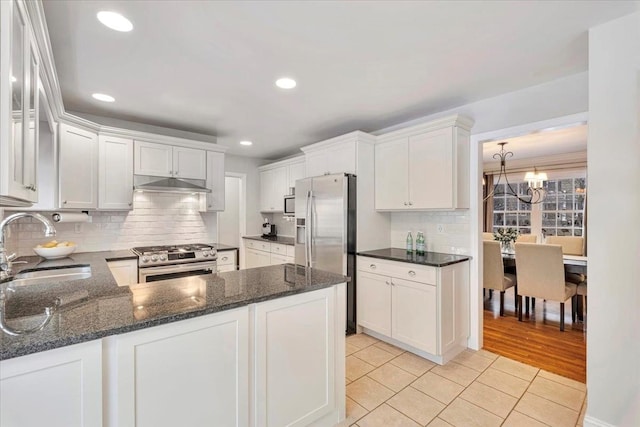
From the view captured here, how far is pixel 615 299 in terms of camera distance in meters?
1.72

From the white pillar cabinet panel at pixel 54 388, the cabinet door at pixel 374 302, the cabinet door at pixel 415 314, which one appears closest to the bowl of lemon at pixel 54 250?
the white pillar cabinet panel at pixel 54 388

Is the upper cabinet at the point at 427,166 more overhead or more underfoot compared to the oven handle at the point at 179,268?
more overhead

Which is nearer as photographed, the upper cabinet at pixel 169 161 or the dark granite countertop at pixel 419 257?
the dark granite countertop at pixel 419 257

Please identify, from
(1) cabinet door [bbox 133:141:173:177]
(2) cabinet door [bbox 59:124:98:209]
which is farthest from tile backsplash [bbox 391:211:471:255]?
(2) cabinet door [bbox 59:124:98:209]

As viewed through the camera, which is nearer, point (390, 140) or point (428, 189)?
point (428, 189)

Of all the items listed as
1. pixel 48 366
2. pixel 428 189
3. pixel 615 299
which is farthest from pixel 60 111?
pixel 615 299

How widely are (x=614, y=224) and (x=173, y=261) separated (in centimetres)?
376

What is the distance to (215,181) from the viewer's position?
4.01 metres

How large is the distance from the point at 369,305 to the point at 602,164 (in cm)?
228

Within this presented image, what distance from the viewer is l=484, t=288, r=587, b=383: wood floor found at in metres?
2.65

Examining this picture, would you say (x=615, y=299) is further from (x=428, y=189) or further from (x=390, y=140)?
(x=390, y=140)

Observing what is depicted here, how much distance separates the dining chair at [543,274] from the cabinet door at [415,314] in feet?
5.62

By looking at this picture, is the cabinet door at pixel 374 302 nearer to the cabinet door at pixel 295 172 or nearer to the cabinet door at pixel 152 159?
the cabinet door at pixel 295 172

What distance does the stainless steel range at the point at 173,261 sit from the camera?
124 inches
